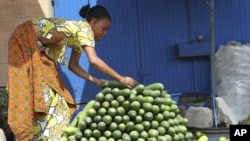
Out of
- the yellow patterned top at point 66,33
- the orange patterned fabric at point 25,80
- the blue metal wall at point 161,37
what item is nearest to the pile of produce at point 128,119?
the yellow patterned top at point 66,33

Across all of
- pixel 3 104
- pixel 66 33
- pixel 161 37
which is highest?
pixel 66 33

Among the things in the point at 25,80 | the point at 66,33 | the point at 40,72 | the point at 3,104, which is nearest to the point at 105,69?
the point at 66,33

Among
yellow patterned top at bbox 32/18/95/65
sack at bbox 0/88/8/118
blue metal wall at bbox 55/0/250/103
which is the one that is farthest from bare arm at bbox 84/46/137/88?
blue metal wall at bbox 55/0/250/103

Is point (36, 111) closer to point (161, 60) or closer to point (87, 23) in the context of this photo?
point (87, 23)

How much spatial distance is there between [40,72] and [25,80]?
0.41ft

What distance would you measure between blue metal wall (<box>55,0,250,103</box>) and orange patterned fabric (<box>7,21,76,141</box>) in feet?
4.05

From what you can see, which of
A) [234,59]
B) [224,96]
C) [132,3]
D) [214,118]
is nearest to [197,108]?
[214,118]

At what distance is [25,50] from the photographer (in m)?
3.26

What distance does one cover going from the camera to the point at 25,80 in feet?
10.7

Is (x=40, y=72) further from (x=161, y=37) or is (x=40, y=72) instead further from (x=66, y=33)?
(x=161, y=37)

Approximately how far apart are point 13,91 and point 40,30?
19.1 inches

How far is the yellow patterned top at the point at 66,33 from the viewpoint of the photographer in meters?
3.12

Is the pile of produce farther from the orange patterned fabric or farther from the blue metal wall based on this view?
the blue metal wall

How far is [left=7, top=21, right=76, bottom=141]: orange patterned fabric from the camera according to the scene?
3244 millimetres
